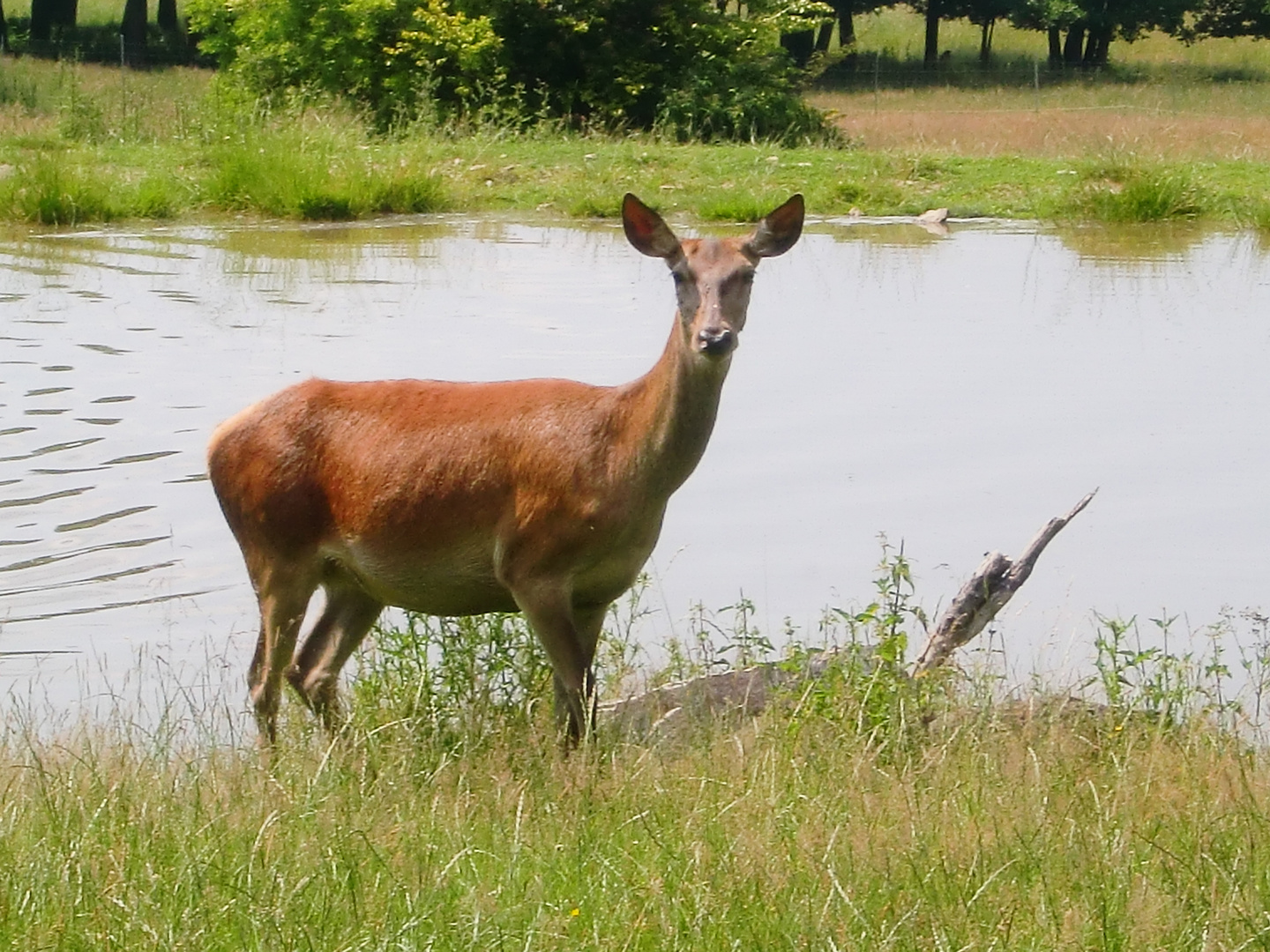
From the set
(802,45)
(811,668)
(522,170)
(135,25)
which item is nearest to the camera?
(811,668)

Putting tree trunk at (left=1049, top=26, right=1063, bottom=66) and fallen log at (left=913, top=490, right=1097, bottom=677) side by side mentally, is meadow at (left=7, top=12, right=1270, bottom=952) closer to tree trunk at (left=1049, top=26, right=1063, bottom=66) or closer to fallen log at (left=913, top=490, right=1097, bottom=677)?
fallen log at (left=913, top=490, right=1097, bottom=677)

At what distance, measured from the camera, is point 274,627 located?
7.28m

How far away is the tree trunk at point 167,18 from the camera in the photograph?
59.8 metres

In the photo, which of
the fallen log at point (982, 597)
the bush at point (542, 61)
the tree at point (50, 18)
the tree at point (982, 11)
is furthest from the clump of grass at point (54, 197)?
the tree at point (982, 11)

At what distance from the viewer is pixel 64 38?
56.7 metres

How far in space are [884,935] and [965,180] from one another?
21.3 metres

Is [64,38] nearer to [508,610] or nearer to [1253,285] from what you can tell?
[1253,285]

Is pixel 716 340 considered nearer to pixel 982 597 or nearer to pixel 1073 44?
pixel 982 597

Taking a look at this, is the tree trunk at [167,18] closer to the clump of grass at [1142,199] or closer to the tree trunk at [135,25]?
the tree trunk at [135,25]

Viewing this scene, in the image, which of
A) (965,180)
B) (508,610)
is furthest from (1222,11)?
(508,610)

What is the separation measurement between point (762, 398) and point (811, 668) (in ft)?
20.4

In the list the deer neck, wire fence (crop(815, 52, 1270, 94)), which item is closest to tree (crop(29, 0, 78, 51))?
wire fence (crop(815, 52, 1270, 94))

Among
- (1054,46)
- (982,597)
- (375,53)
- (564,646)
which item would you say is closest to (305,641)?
(564,646)

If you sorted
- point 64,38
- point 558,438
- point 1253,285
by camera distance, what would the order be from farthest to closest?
point 64,38 < point 1253,285 < point 558,438
